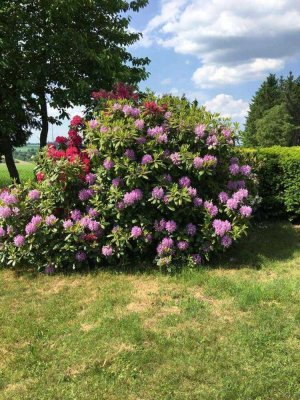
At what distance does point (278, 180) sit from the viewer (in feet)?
28.3

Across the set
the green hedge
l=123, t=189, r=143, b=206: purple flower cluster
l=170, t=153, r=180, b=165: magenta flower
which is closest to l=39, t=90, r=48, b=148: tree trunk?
the green hedge

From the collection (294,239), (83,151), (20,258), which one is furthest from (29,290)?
(294,239)

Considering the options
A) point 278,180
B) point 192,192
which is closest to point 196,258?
point 192,192

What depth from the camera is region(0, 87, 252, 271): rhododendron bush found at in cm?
592

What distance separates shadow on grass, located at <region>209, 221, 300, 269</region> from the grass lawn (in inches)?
5.3

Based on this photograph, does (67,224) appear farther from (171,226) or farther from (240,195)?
(240,195)

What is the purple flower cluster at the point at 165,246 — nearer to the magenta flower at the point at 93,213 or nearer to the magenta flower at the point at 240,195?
the magenta flower at the point at 93,213

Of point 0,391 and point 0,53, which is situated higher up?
point 0,53

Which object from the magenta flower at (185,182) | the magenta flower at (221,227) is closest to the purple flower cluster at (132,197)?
the magenta flower at (185,182)

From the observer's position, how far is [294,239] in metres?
7.45

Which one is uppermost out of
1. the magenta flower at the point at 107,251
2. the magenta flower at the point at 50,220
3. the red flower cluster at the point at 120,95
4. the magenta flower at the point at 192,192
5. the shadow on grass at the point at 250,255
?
the red flower cluster at the point at 120,95

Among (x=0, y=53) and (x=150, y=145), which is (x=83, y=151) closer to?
(x=150, y=145)

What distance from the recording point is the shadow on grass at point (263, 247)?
20.6 ft

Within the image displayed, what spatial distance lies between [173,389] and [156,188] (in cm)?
302
